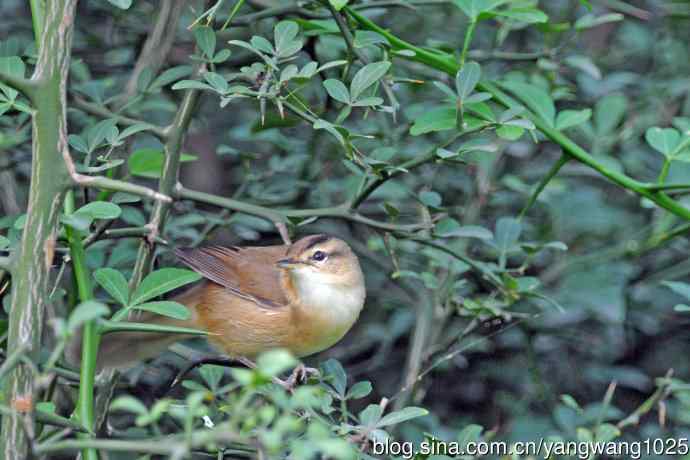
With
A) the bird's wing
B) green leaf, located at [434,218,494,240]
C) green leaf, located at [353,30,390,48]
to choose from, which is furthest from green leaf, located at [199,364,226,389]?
green leaf, located at [353,30,390,48]

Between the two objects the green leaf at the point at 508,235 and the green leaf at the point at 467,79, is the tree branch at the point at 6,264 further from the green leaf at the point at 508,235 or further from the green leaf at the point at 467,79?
the green leaf at the point at 508,235

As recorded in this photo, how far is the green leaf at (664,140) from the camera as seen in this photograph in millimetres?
2617

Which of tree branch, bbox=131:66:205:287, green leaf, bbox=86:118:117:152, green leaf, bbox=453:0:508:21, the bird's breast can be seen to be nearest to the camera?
green leaf, bbox=86:118:117:152

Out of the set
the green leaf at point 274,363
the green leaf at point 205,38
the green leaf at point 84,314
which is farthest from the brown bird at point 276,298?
the green leaf at point 274,363

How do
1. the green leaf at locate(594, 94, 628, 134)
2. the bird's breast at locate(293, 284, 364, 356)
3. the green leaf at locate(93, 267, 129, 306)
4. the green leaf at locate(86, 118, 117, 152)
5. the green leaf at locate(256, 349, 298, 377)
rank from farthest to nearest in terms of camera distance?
1. the green leaf at locate(594, 94, 628, 134)
2. the bird's breast at locate(293, 284, 364, 356)
3. the green leaf at locate(86, 118, 117, 152)
4. the green leaf at locate(93, 267, 129, 306)
5. the green leaf at locate(256, 349, 298, 377)

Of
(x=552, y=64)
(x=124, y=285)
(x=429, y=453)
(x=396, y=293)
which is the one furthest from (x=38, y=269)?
(x=396, y=293)

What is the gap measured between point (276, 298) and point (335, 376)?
74 centimetres

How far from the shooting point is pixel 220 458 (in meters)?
2.08

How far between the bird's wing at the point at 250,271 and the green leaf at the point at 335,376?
0.57 metres

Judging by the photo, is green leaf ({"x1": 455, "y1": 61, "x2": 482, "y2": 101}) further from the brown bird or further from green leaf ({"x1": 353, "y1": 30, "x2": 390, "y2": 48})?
the brown bird

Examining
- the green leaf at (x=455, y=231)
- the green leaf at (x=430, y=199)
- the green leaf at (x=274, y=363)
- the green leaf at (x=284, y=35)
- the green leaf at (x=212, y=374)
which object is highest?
the green leaf at (x=274, y=363)

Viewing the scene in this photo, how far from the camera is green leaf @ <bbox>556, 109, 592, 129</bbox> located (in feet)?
8.74

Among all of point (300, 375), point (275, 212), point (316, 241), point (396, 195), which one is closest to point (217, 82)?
point (275, 212)

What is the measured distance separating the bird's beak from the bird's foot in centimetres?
57
